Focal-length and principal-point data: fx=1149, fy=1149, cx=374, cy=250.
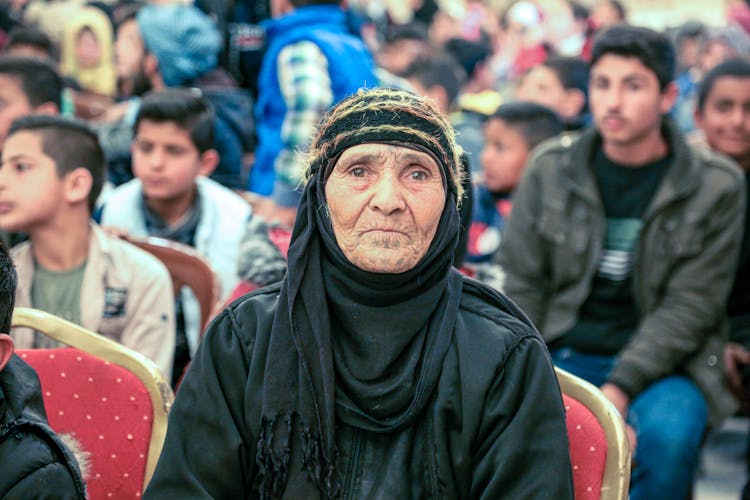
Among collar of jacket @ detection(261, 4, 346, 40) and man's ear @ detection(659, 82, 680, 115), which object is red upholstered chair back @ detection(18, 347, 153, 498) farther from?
collar of jacket @ detection(261, 4, 346, 40)

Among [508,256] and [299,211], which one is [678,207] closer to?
[508,256]

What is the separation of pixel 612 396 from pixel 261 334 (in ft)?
5.91

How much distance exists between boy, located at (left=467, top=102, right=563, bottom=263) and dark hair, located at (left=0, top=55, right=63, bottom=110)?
2.04m

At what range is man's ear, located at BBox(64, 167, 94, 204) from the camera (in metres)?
3.71

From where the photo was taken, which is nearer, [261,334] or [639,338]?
[261,334]

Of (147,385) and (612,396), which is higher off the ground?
(147,385)

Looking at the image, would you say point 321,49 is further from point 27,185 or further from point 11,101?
point 27,185

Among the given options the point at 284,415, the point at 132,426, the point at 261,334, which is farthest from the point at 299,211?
the point at 132,426

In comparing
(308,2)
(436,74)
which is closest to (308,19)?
(308,2)

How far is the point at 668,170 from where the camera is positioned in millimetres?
3951

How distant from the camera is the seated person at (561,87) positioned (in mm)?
7152

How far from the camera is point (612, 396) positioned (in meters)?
3.75

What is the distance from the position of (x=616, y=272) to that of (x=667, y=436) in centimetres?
64

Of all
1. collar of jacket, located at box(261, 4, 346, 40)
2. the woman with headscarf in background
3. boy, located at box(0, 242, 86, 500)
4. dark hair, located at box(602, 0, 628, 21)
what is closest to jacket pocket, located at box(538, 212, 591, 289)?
collar of jacket, located at box(261, 4, 346, 40)
